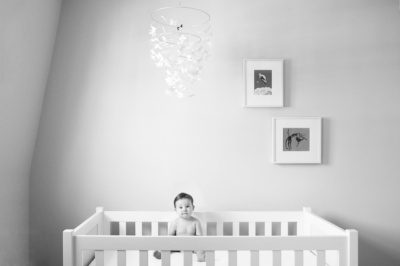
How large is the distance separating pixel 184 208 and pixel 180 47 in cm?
92

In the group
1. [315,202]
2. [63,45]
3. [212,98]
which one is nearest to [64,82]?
[63,45]

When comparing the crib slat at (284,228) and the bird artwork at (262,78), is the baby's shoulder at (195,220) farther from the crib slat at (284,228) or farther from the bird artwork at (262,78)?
the bird artwork at (262,78)

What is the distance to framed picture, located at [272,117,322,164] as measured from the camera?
2463 mm

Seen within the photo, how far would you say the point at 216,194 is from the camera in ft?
8.12

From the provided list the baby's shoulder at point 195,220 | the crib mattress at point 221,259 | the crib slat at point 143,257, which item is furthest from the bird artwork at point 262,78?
the crib slat at point 143,257

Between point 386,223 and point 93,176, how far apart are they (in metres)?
1.91

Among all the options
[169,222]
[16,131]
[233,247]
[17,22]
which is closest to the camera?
[233,247]

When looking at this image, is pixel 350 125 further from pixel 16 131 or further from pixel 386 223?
pixel 16 131

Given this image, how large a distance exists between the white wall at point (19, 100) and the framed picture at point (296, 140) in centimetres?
148

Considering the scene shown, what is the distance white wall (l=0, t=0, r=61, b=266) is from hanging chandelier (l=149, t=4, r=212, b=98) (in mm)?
629

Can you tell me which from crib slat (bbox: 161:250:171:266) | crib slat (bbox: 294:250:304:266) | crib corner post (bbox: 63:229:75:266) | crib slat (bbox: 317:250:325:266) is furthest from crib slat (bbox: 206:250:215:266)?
crib corner post (bbox: 63:229:75:266)

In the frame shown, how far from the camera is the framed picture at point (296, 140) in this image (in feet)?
8.08

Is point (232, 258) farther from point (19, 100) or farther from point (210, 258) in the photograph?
point (19, 100)

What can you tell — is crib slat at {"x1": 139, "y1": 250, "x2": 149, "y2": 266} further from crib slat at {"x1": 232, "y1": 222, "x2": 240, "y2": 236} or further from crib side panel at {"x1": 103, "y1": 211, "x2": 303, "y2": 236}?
crib slat at {"x1": 232, "y1": 222, "x2": 240, "y2": 236}
